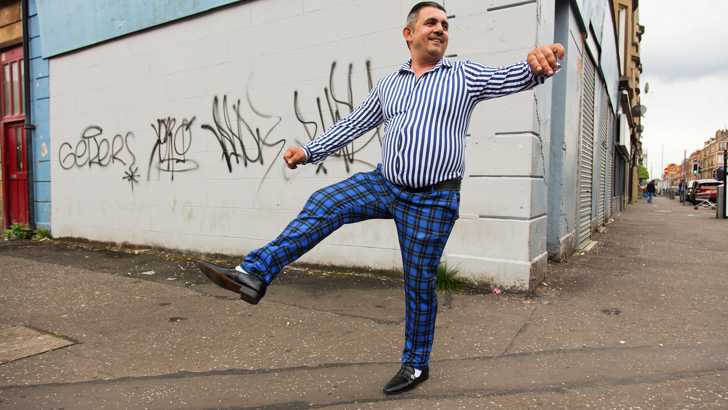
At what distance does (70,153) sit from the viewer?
336 inches

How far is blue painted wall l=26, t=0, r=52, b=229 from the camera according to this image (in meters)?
8.90

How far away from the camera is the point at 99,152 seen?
26.5 feet

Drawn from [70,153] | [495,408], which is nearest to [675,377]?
[495,408]

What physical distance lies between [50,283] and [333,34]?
4.09 meters

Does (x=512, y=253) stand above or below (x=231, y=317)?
above

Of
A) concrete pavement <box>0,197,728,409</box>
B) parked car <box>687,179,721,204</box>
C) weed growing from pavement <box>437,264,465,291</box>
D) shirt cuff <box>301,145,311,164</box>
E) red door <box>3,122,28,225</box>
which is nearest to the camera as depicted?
shirt cuff <box>301,145,311,164</box>

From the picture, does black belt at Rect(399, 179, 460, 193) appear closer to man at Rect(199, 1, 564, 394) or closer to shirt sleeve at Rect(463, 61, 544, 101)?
man at Rect(199, 1, 564, 394)

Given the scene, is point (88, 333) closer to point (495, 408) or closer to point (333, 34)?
point (495, 408)

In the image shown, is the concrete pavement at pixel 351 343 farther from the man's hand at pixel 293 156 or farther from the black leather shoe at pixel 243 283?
the man's hand at pixel 293 156

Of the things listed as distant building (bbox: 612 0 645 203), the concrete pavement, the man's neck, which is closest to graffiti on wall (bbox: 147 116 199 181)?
the concrete pavement

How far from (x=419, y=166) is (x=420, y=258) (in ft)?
1.48

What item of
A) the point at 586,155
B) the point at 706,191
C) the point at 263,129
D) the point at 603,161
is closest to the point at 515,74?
the point at 263,129

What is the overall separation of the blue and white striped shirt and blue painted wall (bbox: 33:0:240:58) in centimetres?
484

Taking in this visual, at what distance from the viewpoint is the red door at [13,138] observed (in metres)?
9.34
